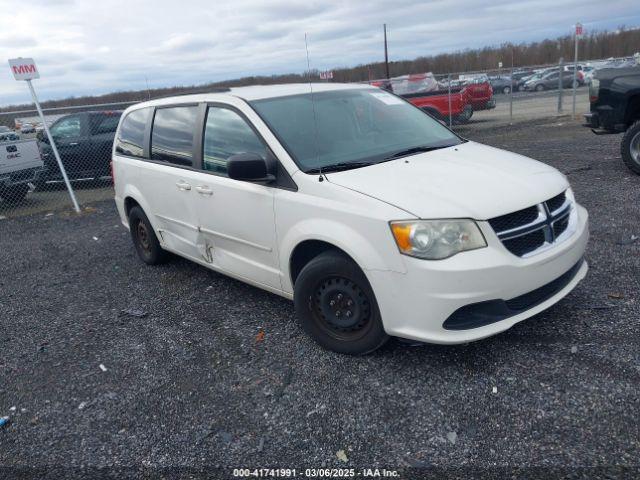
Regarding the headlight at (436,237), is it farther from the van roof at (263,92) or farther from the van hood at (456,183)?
the van roof at (263,92)

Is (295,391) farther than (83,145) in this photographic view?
No

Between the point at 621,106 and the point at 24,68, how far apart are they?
9350 mm

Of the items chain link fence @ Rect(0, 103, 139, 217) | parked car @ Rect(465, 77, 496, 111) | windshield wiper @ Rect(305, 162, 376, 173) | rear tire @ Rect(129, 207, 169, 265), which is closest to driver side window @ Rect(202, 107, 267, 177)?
windshield wiper @ Rect(305, 162, 376, 173)

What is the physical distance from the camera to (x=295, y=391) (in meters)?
3.28

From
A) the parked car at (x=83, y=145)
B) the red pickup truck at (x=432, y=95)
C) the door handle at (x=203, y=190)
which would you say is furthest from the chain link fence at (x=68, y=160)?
the red pickup truck at (x=432, y=95)

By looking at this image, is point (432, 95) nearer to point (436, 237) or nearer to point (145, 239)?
point (145, 239)

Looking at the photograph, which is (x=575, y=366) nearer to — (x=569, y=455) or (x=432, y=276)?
(x=569, y=455)

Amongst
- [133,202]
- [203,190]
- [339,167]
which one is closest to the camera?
[339,167]

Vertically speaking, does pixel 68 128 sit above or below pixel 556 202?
above

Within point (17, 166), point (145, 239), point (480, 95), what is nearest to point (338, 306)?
point (145, 239)

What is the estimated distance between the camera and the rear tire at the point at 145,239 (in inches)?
223

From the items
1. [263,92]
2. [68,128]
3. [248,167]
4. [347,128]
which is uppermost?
[263,92]


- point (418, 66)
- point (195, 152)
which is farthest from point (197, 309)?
point (418, 66)

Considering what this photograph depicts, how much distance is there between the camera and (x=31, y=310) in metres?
5.14
